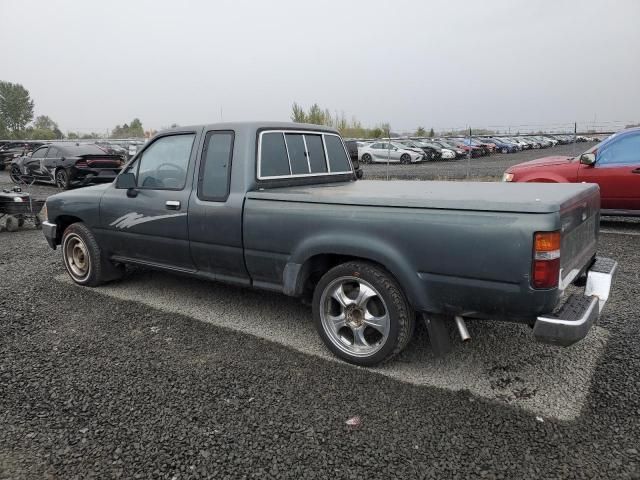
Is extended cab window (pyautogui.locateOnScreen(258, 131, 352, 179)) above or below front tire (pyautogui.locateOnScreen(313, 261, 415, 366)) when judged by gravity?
above

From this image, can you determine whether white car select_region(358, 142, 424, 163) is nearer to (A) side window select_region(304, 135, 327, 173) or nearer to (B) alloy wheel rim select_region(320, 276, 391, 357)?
(A) side window select_region(304, 135, 327, 173)

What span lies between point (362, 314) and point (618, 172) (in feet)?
21.1

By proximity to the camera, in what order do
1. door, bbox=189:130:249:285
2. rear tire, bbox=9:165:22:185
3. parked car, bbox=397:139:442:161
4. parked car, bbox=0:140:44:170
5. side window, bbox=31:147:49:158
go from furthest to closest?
1. parked car, bbox=397:139:442:161
2. parked car, bbox=0:140:44:170
3. rear tire, bbox=9:165:22:185
4. side window, bbox=31:147:49:158
5. door, bbox=189:130:249:285

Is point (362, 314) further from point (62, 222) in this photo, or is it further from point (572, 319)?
point (62, 222)

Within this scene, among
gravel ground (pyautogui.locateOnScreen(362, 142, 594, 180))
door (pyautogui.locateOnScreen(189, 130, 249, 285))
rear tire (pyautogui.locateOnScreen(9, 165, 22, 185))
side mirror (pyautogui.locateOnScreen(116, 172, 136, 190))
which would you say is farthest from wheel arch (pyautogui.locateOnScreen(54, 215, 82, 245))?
rear tire (pyautogui.locateOnScreen(9, 165, 22, 185))

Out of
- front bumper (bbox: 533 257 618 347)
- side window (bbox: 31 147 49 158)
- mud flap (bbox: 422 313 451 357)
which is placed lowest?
mud flap (bbox: 422 313 451 357)

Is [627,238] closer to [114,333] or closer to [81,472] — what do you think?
[114,333]

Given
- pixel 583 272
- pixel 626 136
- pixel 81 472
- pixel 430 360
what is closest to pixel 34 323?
pixel 81 472

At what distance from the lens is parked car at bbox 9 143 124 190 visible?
582 inches

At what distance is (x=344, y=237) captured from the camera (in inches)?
130

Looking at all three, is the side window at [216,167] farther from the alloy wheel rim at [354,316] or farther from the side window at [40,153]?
the side window at [40,153]

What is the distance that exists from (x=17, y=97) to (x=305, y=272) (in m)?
106

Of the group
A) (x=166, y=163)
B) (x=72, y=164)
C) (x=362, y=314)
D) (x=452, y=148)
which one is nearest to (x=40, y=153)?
(x=72, y=164)

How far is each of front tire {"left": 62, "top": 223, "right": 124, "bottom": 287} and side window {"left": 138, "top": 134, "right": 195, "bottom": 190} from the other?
96 centimetres
